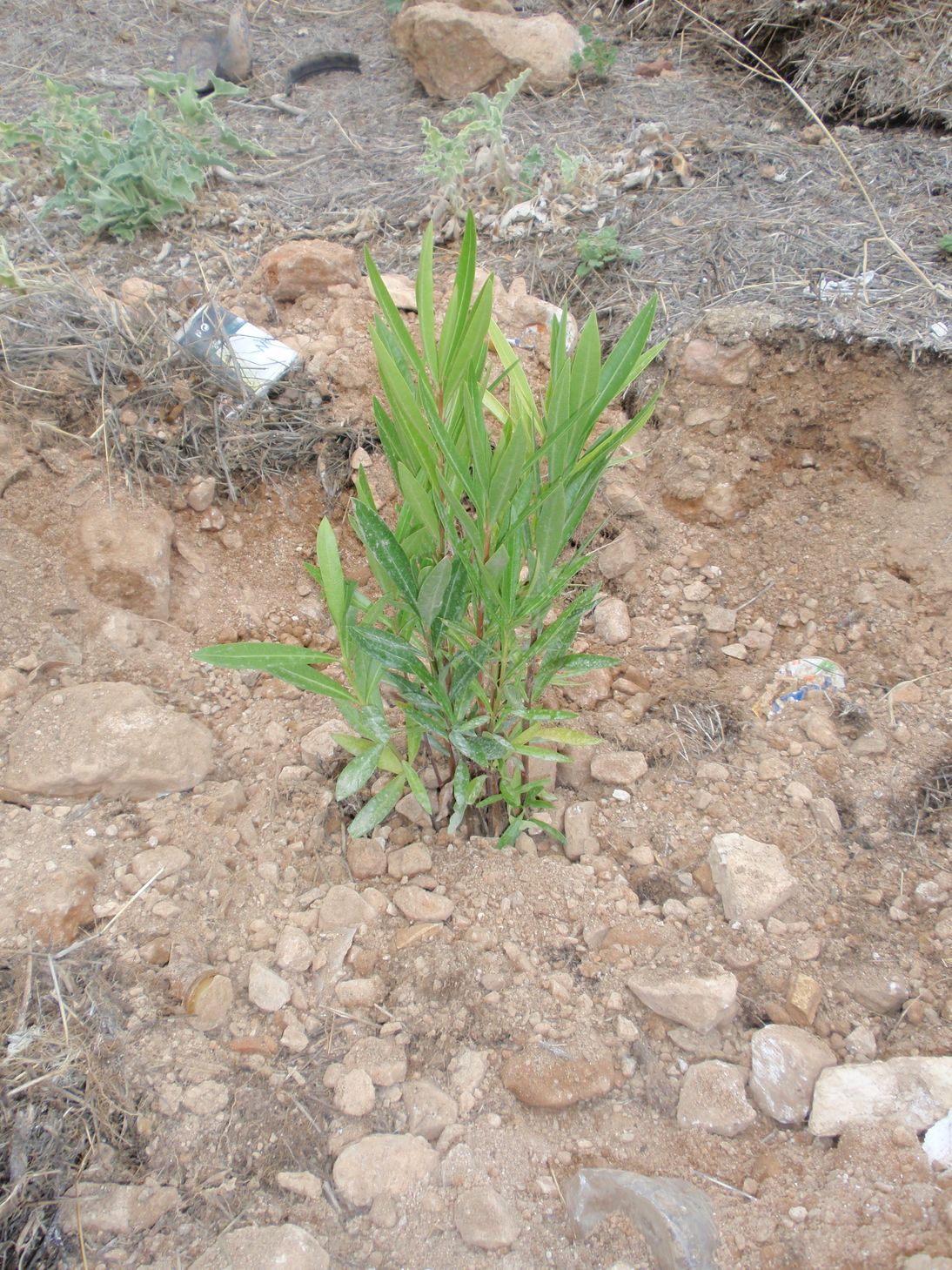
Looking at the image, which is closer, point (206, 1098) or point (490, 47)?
point (206, 1098)

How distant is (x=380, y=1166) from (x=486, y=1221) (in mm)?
176

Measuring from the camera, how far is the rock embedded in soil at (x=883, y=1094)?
126 centimetres

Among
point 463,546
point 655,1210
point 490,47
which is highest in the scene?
point 490,47

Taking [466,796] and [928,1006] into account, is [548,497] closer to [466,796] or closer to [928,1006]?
[466,796]

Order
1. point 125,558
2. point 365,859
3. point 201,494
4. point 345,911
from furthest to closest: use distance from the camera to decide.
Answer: point 201,494 < point 125,558 < point 365,859 < point 345,911

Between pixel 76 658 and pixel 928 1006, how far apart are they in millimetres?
1966

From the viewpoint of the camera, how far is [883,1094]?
129cm

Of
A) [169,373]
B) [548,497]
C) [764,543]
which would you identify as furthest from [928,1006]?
[169,373]

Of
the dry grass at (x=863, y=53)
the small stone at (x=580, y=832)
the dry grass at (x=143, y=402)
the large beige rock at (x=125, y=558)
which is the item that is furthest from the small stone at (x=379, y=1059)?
the dry grass at (x=863, y=53)

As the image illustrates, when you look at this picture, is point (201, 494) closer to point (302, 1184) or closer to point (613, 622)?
point (613, 622)

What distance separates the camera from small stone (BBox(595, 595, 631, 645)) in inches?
90.1

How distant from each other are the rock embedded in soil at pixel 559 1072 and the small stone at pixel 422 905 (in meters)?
0.29

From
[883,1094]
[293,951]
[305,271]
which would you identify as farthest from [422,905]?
[305,271]

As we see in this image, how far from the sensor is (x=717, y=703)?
208cm
